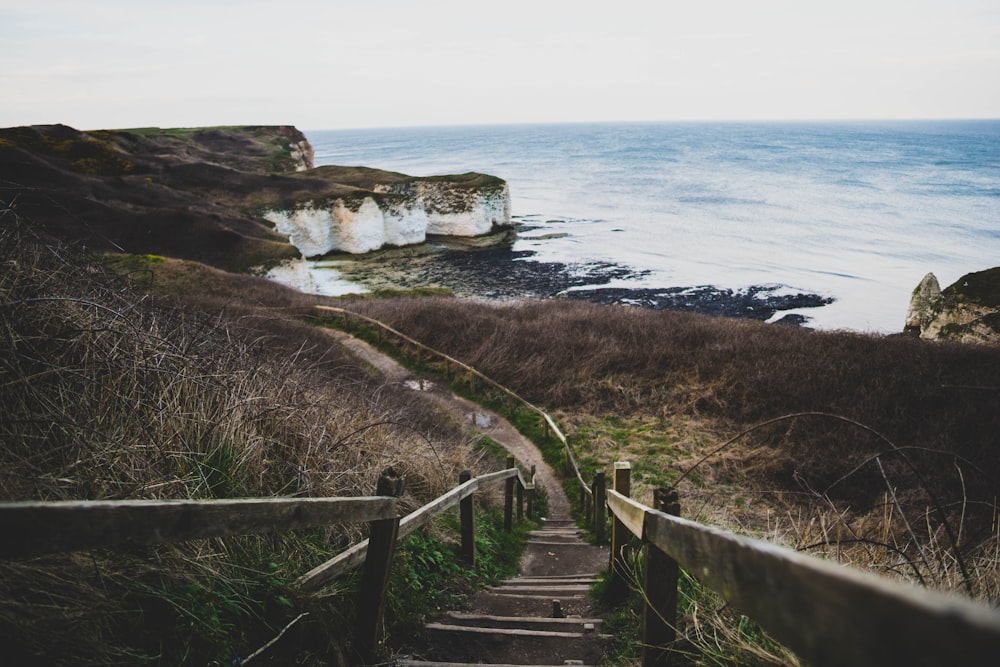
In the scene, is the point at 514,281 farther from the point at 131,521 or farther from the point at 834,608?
the point at 834,608

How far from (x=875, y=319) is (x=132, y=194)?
42206 mm

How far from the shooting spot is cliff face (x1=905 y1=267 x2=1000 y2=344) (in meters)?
18.3

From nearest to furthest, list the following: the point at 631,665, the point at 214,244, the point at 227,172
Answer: the point at 631,665, the point at 214,244, the point at 227,172

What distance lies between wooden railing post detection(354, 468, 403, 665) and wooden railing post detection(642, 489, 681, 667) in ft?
4.77

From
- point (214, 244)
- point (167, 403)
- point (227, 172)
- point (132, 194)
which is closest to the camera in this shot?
point (167, 403)

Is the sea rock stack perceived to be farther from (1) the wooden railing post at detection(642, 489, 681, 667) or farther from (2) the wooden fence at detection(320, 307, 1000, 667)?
(2) the wooden fence at detection(320, 307, 1000, 667)

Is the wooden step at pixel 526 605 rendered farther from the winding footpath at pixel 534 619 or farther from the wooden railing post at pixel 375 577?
the wooden railing post at pixel 375 577

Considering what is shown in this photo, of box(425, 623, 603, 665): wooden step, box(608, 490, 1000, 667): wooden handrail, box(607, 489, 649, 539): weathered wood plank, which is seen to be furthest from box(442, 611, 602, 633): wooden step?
box(608, 490, 1000, 667): wooden handrail

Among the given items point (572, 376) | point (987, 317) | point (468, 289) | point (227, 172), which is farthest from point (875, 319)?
point (227, 172)

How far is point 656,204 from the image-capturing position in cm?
6438

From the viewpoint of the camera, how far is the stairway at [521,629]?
12.9 feet

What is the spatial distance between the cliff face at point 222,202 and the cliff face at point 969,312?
2984cm

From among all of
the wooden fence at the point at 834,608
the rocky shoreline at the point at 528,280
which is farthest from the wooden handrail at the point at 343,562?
the rocky shoreline at the point at 528,280

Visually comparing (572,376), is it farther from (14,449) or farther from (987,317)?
(14,449)
